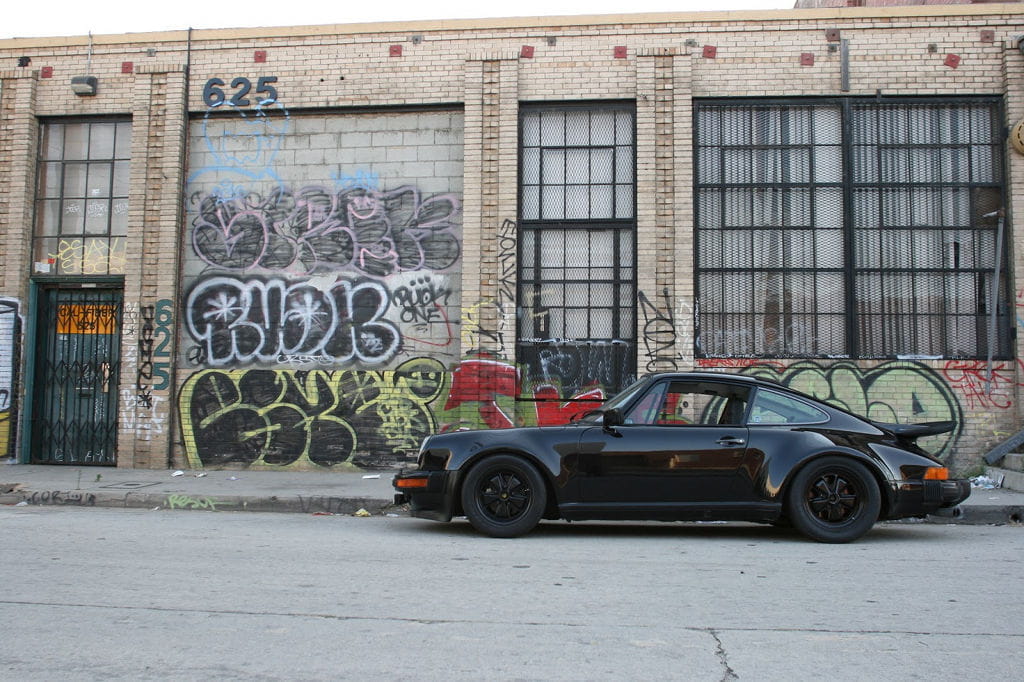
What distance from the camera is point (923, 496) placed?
24.4 ft

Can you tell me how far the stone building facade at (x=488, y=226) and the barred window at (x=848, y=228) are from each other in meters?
0.04

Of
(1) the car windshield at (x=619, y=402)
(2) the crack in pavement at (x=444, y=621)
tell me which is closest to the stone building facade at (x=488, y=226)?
(1) the car windshield at (x=619, y=402)

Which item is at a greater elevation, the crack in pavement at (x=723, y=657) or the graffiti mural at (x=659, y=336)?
the graffiti mural at (x=659, y=336)

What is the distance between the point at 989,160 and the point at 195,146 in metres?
11.5

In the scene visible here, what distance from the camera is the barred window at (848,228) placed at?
1260cm

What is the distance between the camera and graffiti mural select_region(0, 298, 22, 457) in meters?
13.4

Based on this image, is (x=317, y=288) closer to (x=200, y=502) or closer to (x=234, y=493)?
(x=234, y=493)

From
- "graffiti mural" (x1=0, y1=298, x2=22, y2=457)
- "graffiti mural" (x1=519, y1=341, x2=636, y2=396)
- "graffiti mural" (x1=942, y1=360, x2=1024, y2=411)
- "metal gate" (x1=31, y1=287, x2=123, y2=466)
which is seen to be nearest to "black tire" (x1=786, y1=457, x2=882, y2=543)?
"graffiti mural" (x1=519, y1=341, x2=636, y2=396)

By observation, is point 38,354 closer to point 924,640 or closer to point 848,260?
point 848,260

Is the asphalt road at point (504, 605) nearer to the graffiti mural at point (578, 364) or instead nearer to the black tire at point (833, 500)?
the black tire at point (833, 500)

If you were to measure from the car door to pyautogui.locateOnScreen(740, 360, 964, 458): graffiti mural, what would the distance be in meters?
5.11

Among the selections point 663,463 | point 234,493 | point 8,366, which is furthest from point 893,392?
point 8,366

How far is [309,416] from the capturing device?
43.1 ft

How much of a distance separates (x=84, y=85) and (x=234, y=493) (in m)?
7.12
